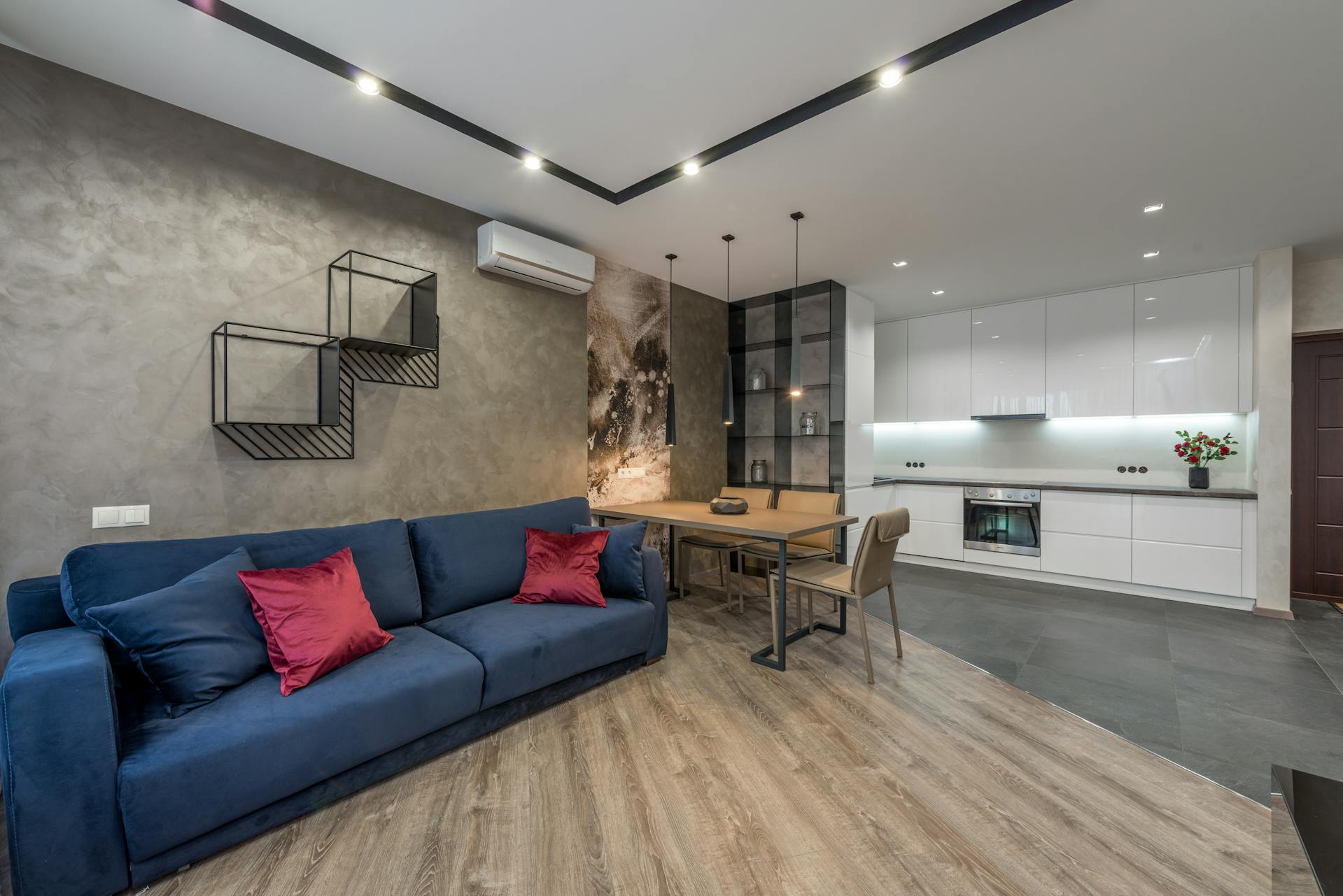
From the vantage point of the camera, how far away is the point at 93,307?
217cm

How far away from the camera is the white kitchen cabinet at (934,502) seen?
17.8 ft

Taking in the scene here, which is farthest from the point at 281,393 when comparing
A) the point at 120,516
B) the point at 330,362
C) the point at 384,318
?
the point at 120,516

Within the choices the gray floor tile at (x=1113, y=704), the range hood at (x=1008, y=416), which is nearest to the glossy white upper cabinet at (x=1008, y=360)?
the range hood at (x=1008, y=416)

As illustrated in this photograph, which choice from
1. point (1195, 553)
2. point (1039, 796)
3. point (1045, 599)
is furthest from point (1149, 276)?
point (1039, 796)

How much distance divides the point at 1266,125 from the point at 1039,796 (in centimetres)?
302

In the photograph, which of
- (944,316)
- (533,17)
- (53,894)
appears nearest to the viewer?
(53,894)

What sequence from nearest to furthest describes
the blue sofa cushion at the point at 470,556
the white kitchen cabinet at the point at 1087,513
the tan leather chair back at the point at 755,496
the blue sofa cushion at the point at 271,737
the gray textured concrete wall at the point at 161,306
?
the blue sofa cushion at the point at 271,737, the gray textured concrete wall at the point at 161,306, the blue sofa cushion at the point at 470,556, the tan leather chair back at the point at 755,496, the white kitchen cabinet at the point at 1087,513

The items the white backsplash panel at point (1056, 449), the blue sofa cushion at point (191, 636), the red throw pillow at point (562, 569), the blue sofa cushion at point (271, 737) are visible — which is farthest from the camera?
the white backsplash panel at point (1056, 449)

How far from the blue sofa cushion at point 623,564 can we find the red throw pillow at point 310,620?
3.75ft

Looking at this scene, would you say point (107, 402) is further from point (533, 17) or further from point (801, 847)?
point (801, 847)

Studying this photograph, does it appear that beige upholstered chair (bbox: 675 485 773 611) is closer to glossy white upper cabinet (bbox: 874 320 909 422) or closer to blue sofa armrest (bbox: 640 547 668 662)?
blue sofa armrest (bbox: 640 547 668 662)

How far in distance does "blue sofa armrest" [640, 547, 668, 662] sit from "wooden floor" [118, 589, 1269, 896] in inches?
15.6

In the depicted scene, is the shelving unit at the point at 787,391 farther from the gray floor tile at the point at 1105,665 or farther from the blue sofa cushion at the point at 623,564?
the blue sofa cushion at the point at 623,564

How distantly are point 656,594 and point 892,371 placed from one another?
14.2 ft
